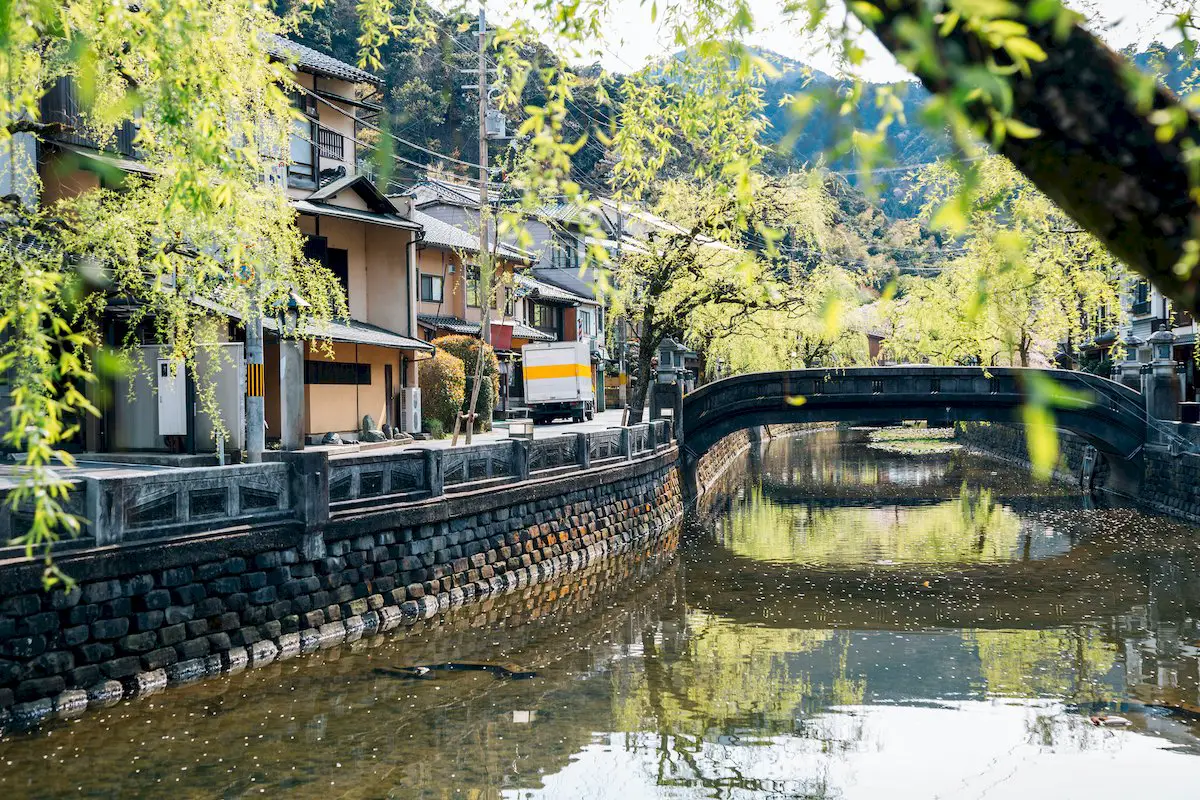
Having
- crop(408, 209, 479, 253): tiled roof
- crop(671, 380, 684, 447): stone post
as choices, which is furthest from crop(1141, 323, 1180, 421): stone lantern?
crop(408, 209, 479, 253): tiled roof

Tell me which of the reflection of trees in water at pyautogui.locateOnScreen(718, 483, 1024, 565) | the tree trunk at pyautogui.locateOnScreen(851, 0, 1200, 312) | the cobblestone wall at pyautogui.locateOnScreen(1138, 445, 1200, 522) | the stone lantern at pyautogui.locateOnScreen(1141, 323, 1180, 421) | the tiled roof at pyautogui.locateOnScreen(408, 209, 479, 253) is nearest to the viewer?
the tree trunk at pyautogui.locateOnScreen(851, 0, 1200, 312)

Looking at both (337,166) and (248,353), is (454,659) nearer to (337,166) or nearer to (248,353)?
(248,353)

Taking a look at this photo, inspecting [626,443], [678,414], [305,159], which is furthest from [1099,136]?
[678,414]

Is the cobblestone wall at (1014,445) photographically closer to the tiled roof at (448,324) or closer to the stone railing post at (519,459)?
the tiled roof at (448,324)

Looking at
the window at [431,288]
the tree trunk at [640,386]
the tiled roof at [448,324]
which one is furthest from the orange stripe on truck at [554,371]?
the tree trunk at [640,386]

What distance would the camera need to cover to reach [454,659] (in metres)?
14.8

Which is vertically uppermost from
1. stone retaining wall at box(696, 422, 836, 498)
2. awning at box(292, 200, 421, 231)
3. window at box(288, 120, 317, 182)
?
window at box(288, 120, 317, 182)

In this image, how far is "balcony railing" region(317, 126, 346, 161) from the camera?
31.0 meters

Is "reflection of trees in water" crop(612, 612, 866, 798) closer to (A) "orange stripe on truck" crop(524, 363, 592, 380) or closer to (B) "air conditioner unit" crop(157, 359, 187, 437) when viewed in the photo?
(B) "air conditioner unit" crop(157, 359, 187, 437)

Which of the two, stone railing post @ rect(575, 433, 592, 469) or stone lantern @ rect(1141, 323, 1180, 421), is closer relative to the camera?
stone railing post @ rect(575, 433, 592, 469)

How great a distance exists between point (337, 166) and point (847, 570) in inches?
729

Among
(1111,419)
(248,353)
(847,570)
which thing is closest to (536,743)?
(248,353)

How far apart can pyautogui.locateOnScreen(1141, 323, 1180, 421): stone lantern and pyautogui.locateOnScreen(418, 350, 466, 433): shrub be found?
20922 mm

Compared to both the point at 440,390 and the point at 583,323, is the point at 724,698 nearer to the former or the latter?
the point at 440,390
